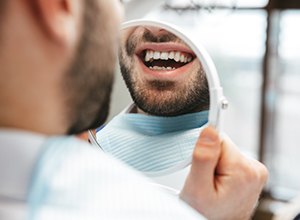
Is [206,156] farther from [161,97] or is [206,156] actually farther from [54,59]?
[54,59]

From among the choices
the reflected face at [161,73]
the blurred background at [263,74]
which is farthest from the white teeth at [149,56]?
the blurred background at [263,74]

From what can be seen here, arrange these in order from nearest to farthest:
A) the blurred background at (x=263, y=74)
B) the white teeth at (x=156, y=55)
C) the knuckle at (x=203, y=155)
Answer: the knuckle at (x=203, y=155) → the white teeth at (x=156, y=55) → the blurred background at (x=263, y=74)

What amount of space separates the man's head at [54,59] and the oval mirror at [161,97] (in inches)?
13.0

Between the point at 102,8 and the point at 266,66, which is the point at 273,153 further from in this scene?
the point at 102,8

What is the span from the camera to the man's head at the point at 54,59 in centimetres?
48

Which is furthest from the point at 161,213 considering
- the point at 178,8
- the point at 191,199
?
the point at 178,8

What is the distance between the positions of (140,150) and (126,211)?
1.31ft

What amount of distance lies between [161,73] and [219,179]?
0.71 feet

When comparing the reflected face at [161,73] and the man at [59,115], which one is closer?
the man at [59,115]

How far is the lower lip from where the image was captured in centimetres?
86

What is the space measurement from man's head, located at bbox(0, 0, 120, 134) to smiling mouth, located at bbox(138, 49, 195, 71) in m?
0.34

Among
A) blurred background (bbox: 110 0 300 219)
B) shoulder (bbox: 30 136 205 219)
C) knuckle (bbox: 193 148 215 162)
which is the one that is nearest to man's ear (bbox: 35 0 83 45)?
shoulder (bbox: 30 136 205 219)

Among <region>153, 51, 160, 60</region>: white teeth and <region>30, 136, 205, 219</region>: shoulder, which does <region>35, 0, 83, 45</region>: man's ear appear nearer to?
<region>30, 136, 205, 219</region>: shoulder

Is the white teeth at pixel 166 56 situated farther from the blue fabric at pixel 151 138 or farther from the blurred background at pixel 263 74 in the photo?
the blurred background at pixel 263 74
